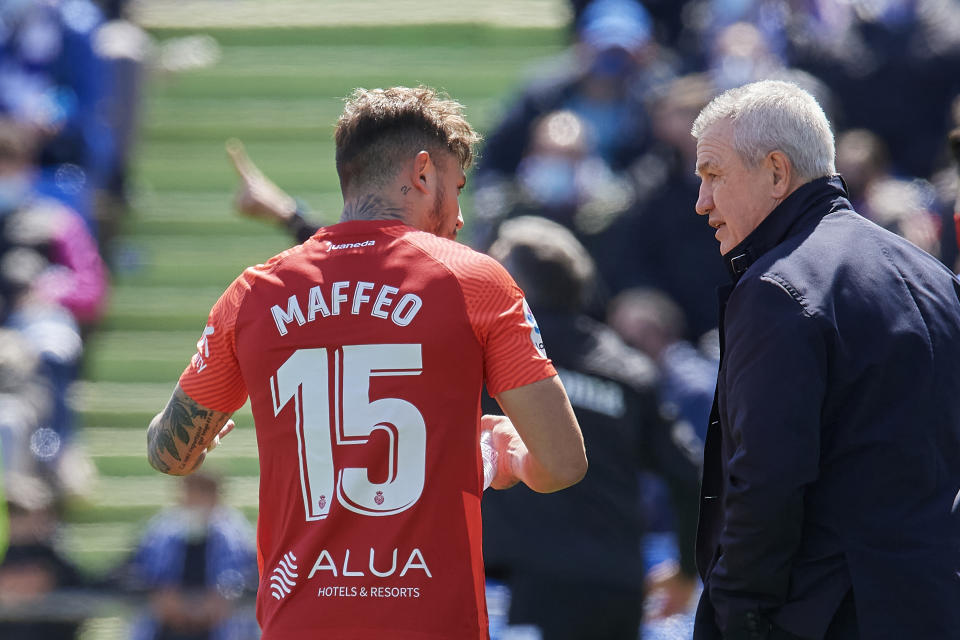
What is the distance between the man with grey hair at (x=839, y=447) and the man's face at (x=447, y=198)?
27.3 inches

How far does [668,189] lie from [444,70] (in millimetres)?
3439

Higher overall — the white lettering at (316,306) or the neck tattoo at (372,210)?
the neck tattoo at (372,210)

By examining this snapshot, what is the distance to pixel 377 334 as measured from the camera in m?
2.82

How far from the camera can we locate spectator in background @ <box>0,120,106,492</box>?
827 cm

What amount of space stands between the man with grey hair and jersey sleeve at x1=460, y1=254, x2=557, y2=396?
46cm

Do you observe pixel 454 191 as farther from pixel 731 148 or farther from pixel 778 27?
pixel 778 27

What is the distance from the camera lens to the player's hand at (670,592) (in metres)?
5.87

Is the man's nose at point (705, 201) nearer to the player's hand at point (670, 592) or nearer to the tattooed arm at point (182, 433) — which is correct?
the tattooed arm at point (182, 433)

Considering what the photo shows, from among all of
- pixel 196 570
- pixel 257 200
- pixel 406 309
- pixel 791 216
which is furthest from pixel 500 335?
pixel 196 570

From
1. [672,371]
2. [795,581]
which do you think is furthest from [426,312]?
[672,371]

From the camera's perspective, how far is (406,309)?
2.82 metres

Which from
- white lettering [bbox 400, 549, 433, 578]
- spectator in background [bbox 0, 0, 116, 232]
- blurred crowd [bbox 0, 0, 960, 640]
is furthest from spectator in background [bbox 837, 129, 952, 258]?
spectator in background [bbox 0, 0, 116, 232]

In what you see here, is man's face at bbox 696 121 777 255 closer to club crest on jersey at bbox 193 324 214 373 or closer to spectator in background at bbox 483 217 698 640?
club crest on jersey at bbox 193 324 214 373

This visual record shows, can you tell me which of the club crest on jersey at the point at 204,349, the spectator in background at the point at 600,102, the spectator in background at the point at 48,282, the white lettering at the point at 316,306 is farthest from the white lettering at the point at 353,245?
the spectator in background at the point at 600,102
